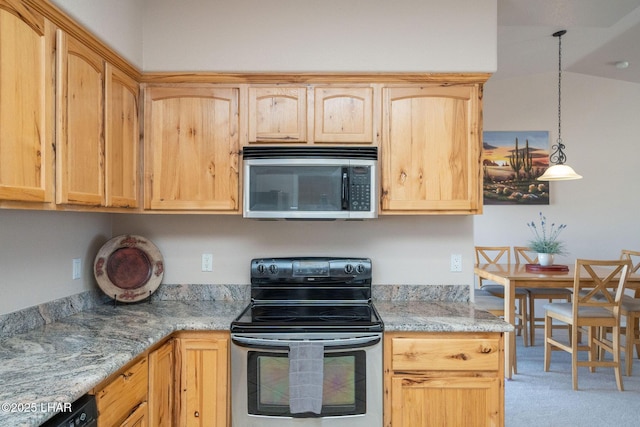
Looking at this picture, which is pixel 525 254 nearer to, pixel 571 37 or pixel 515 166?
pixel 515 166

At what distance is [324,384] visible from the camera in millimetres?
1927

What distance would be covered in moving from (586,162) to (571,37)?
1727 mm

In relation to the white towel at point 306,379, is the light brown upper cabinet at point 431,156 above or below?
above

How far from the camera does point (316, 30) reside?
2.34 meters

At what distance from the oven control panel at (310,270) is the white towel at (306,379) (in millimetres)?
614

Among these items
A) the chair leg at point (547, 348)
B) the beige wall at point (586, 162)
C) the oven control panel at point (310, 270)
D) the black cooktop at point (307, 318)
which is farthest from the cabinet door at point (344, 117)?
the beige wall at point (586, 162)

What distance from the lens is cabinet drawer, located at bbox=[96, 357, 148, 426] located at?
139 centimetres

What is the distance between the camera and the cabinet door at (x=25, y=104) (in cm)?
130

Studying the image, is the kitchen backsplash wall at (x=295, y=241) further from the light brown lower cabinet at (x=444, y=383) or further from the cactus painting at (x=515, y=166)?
the cactus painting at (x=515, y=166)

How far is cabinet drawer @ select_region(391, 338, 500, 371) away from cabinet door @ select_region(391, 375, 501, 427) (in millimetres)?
61

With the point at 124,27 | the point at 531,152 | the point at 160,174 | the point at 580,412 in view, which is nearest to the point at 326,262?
the point at 160,174

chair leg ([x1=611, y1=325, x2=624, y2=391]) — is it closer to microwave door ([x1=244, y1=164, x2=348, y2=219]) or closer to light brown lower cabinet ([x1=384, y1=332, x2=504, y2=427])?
light brown lower cabinet ([x1=384, y1=332, x2=504, y2=427])

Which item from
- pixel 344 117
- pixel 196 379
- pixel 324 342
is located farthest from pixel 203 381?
pixel 344 117

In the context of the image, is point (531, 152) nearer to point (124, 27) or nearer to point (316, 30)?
point (316, 30)
